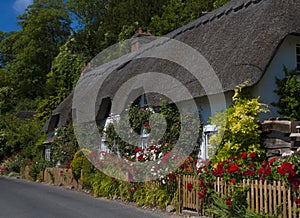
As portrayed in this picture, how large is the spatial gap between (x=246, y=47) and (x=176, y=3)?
2140cm

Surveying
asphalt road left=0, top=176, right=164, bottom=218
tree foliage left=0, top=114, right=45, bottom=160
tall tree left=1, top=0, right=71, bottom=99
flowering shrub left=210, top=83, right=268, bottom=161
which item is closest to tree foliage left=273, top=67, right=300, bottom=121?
flowering shrub left=210, top=83, right=268, bottom=161

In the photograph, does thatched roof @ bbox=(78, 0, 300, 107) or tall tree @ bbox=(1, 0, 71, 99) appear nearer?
thatched roof @ bbox=(78, 0, 300, 107)

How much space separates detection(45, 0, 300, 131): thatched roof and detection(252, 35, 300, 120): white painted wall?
0.68 meters

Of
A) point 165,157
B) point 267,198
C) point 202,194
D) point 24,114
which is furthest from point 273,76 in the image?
point 24,114

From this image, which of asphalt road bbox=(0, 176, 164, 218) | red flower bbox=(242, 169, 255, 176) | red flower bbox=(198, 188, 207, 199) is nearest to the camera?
red flower bbox=(242, 169, 255, 176)

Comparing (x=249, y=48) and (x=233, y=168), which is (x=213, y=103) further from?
(x=233, y=168)

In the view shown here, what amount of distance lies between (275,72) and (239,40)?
5.18ft

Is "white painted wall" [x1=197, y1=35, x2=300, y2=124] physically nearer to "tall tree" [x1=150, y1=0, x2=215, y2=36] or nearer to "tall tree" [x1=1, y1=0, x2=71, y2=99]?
"tall tree" [x1=150, y1=0, x2=215, y2=36]

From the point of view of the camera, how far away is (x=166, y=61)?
54.3 feet

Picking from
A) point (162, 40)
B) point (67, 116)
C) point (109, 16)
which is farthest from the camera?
point (109, 16)

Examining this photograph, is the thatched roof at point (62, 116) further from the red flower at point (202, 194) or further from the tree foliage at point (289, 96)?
the red flower at point (202, 194)

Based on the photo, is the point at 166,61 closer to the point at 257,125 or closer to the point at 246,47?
the point at 246,47

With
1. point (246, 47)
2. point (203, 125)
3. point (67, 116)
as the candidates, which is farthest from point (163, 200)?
point (67, 116)

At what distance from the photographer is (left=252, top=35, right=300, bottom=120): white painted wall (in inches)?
489
